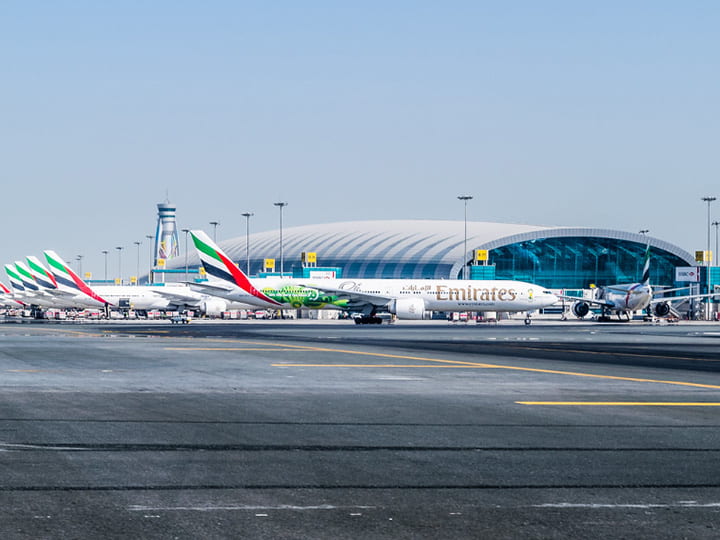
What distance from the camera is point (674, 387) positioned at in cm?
2380

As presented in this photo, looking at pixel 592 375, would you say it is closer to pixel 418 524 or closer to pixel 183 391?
pixel 183 391

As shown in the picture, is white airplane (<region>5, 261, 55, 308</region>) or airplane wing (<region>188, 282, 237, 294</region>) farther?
white airplane (<region>5, 261, 55, 308</region>)

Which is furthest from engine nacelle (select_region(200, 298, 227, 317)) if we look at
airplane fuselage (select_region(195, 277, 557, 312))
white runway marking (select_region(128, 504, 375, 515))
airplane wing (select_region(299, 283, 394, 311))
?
white runway marking (select_region(128, 504, 375, 515))

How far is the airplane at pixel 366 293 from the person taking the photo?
9062 centimetres

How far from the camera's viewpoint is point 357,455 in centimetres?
1274

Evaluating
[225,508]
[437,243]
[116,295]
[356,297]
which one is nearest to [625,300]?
[356,297]

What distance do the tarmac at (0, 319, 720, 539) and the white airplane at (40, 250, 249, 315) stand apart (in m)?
89.1

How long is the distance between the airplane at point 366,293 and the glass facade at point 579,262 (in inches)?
2985

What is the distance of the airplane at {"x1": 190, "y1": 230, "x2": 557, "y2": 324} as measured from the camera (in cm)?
9062

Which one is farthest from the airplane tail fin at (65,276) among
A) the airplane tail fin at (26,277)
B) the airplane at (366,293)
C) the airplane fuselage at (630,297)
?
the airplane fuselage at (630,297)

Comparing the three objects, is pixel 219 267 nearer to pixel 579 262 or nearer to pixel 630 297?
pixel 630 297

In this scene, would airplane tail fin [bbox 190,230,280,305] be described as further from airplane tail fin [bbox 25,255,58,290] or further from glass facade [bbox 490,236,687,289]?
glass facade [bbox 490,236,687,289]

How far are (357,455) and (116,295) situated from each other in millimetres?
115301

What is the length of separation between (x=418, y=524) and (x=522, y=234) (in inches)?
6473
